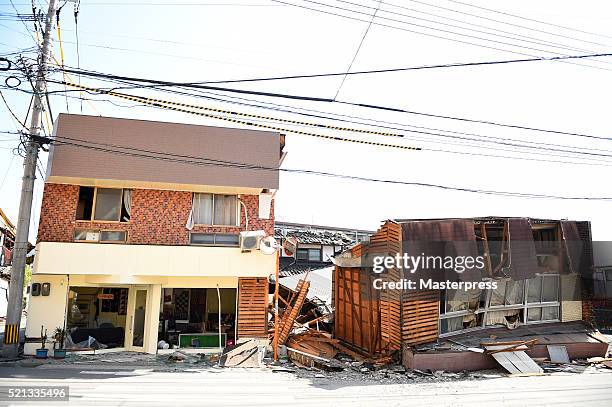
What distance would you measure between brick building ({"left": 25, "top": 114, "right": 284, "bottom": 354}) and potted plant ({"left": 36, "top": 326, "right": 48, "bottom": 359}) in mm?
153

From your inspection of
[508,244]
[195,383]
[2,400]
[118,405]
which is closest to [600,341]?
[508,244]

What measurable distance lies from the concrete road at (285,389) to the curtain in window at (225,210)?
6.43 m

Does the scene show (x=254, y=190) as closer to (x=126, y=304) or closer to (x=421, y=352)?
(x=126, y=304)

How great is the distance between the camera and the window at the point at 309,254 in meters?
32.5

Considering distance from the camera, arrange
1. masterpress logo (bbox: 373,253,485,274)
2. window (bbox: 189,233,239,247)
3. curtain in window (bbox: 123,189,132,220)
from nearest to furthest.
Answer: masterpress logo (bbox: 373,253,485,274)
curtain in window (bbox: 123,189,132,220)
window (bbox: 189,233,239,247)

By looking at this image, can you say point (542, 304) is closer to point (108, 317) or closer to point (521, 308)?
point (521, 308)

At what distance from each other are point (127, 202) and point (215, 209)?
3.45 m

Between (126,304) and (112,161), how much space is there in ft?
20.7

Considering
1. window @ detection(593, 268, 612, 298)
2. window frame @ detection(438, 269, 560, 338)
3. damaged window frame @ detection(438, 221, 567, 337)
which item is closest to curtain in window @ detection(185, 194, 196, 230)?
damaged window frame @ detection(438, 221, 567, 337)

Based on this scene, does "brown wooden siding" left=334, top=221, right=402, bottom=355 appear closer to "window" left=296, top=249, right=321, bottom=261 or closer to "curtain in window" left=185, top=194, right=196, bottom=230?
"curtain in window" left=185, top=194, right=196, bottom=230

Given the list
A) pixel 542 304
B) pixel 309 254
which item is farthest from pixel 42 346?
pixel 309 254

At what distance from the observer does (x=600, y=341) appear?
1443 centimetres

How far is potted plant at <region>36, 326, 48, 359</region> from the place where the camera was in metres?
14.8

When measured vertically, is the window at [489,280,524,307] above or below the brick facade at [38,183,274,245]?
below
